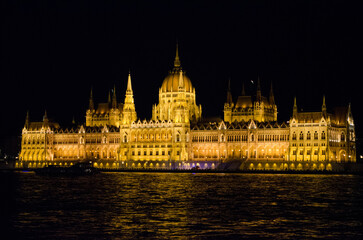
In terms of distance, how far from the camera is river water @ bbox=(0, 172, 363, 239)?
161 feet

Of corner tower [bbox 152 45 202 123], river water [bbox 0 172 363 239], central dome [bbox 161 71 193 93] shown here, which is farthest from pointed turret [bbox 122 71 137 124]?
river water [bbox 0 172 363 239]

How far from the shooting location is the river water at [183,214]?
49.2 metres

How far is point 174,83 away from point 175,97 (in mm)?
4589

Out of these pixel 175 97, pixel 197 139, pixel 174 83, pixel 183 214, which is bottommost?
pixel 183 214

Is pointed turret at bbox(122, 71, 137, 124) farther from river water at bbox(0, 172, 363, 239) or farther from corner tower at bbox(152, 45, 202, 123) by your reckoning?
river water at bbox(0, 172, 363, 239)

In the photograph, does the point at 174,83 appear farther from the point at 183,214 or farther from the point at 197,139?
the point at 183,214

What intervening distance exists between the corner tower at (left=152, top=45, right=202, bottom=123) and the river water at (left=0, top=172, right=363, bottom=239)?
304ft

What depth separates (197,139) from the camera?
173 m

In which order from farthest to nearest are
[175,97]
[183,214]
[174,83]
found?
[174,83] < [175,97] < [183,214]

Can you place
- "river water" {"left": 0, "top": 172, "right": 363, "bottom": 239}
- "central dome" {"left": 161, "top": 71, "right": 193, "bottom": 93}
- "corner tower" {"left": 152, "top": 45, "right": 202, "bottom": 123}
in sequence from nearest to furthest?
"river water" {"left": 0, "top": 172, "right": 363, "bottom": 239} < "corner tower" {"left": 152, "top": 45, "right": 202, "bottom": 123} < "central dome" {"left": 161, "top": 71, "right": 193, "bottom": 93}

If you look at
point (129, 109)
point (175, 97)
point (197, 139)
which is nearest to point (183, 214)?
point (197, 139)

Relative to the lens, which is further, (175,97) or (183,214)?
(175,97)

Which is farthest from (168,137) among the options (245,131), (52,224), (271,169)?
(52,224)

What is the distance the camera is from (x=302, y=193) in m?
84.1
